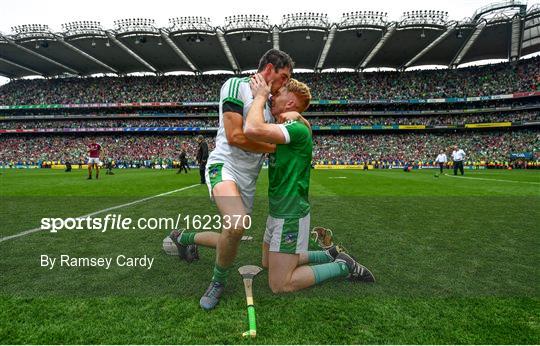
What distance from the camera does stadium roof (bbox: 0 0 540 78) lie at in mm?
38991

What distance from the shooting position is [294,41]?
43.4 meters

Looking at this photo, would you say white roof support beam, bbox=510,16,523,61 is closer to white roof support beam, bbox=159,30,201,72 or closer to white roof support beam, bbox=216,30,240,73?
white roof support beam, bbox=216,30,240,73

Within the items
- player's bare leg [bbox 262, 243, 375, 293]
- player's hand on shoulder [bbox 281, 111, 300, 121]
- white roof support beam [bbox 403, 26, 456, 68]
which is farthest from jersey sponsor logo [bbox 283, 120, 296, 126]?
white roof support beam [bbox 403, 26, 456, 68]

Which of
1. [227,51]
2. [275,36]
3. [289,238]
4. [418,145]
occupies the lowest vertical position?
[289,238]

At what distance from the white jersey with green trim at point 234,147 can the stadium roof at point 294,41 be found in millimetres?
40056

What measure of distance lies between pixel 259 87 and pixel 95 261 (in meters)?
2.96

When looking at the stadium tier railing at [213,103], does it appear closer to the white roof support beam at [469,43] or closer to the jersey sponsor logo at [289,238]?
the white roof support beam at [469,43]

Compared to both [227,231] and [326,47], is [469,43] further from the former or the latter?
[227,231]

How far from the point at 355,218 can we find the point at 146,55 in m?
48.6

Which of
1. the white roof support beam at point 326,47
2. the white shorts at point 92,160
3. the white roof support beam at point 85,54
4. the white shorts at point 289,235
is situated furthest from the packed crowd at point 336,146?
the white shorts at point 289,235

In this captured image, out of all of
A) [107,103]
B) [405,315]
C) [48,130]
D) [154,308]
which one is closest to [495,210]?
[405,315]

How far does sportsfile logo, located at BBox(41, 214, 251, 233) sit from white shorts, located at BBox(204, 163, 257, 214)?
244cm

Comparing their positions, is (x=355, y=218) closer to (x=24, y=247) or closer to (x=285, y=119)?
(x=285, y=119)

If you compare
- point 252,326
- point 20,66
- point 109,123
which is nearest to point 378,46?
point 109,123
